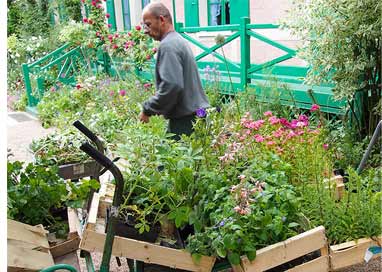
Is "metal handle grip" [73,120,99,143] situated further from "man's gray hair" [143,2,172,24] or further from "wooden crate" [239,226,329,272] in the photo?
"man's gray hair" [143,2,172,24]

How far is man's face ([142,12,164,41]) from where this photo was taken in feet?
10.0

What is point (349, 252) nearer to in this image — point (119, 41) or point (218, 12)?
point (218, 12)

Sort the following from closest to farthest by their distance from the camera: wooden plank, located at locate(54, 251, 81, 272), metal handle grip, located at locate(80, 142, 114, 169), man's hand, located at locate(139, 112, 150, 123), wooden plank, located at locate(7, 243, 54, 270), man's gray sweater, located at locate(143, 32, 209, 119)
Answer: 1. metal handle grip, located at locate(80, 142, 114, 169)
2. wooden plank, located at locate(7, 243, 54, 270)
3. wooden plank, located at locate(54, 251, 81, 272)
4. man's gray sweater, located at locate(143, 32, 209, 119)
5. man's hand, located at locate(139, 112, 150, 123)

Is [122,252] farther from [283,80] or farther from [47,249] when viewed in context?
[283,80]

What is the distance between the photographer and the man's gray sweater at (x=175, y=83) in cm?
291

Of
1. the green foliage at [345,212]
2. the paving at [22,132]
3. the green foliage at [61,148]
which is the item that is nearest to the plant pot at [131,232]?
the green foliage at [345,212]

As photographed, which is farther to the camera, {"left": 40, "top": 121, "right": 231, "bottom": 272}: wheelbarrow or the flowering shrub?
the flowering shrub

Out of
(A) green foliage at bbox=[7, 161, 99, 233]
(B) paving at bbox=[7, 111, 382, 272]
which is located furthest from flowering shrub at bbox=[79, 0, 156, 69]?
(A) green foliage at bbox=[7, 161, 99, 233]

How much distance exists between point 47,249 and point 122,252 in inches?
16.1

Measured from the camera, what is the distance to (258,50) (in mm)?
6801

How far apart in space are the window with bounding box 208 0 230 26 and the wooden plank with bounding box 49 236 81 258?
5723mm

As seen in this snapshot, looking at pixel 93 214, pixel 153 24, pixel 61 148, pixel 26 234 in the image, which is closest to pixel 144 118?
pixel 153 24

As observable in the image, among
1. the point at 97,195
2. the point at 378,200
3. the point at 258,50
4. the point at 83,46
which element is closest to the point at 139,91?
the point at 258,50

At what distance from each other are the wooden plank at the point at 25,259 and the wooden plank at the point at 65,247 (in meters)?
0.25
